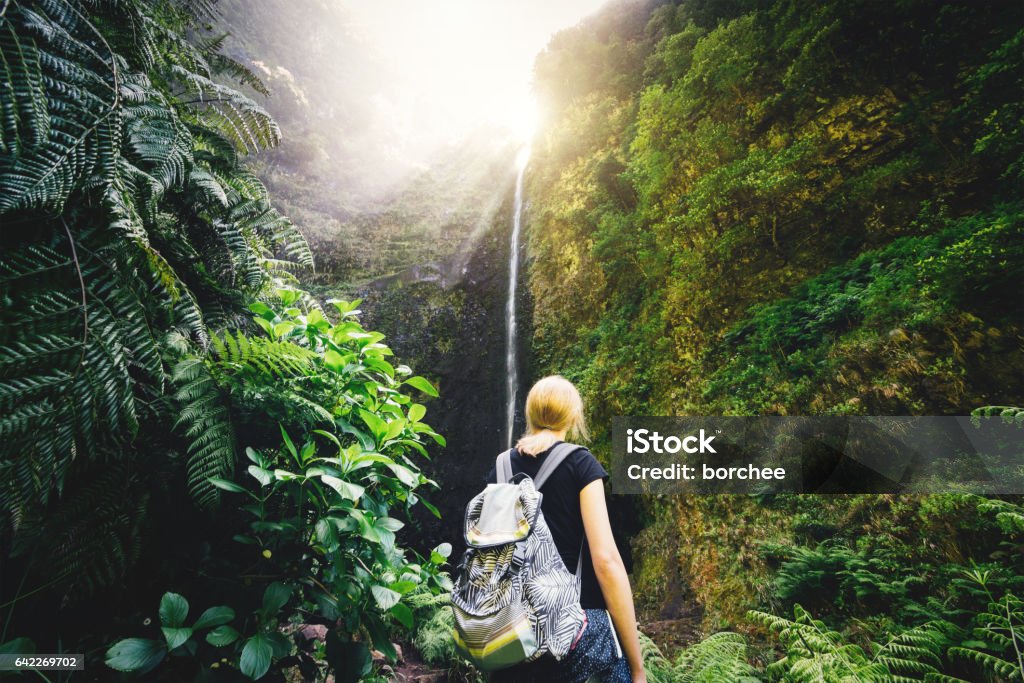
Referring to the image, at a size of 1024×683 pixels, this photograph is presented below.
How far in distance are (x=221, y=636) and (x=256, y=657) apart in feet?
0.41

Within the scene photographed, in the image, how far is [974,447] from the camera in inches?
90.7

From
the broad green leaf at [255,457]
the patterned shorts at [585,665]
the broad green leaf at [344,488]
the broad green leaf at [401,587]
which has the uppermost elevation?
the broad green leaf at [255,457]

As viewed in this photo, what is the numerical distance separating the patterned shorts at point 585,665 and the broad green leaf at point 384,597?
43 cm

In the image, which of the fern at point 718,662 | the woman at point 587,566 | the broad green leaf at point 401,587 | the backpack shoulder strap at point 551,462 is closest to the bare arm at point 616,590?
the woman at point 587,566

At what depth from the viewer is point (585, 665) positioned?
4.32 feet

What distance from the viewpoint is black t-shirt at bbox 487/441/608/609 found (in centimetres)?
149

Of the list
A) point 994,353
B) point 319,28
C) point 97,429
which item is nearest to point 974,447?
point 994,353

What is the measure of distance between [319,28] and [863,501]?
24.0 m

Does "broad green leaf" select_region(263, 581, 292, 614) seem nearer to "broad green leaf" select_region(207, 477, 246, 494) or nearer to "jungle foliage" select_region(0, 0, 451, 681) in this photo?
"jungle foliage" select_region(0, 0, 451, 681)

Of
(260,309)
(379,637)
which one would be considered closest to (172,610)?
(379,637)

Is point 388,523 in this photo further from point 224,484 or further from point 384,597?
point 224,484

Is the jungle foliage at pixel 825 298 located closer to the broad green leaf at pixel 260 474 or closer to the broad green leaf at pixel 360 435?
the broad green leaf at pixel 360 435

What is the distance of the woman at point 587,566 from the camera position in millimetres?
1313

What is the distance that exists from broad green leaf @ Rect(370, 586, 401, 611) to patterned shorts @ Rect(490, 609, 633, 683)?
1.40 ft
